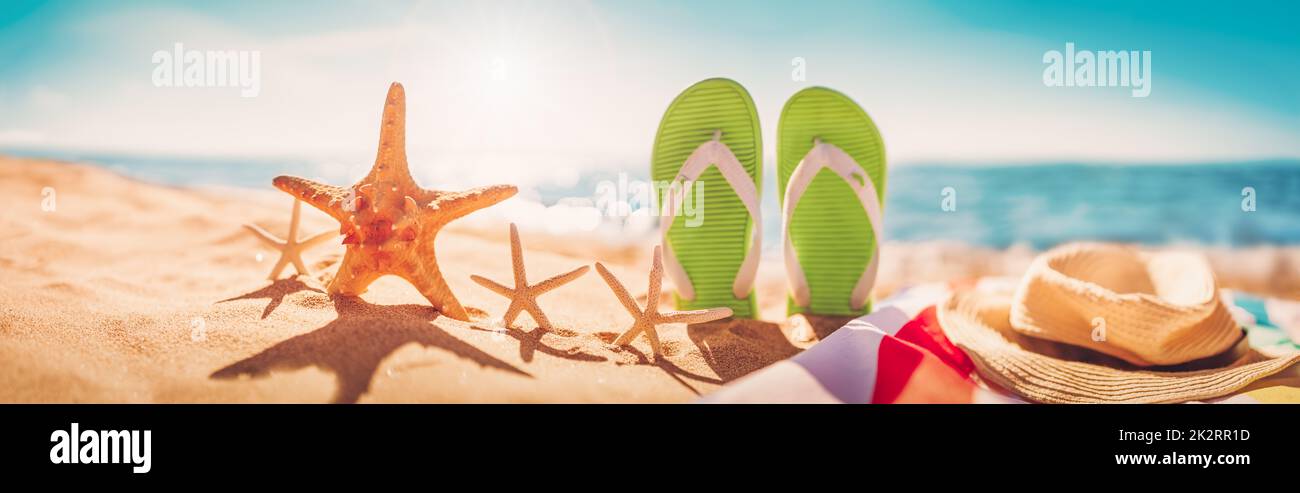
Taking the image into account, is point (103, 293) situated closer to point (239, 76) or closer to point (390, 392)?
point (239, 76)

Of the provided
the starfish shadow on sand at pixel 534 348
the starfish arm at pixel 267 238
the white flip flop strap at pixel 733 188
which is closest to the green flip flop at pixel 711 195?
the white flip flop strap at pixel 733 188

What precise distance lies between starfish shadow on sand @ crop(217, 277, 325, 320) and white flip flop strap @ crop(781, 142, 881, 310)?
239 cm

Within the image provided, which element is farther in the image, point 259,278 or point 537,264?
point 537,264

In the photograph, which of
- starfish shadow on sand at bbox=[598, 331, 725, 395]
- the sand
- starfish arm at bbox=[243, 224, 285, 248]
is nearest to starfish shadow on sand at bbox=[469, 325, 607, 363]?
the sand

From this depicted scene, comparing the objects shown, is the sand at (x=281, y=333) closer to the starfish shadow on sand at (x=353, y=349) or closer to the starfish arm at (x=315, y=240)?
the starfish shadow on sand at (x=353, y=349)

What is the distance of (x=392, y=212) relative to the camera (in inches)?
117

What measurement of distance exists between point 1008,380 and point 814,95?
6.96 ft

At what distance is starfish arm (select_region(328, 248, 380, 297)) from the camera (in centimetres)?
300

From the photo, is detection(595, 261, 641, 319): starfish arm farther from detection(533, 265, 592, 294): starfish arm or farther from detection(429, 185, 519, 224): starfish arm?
detection(429, 185, 519, 224): starfish arm

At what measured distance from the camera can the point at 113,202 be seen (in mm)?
5930

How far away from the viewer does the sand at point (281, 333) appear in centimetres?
205

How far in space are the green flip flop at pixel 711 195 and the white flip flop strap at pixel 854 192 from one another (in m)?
0.22

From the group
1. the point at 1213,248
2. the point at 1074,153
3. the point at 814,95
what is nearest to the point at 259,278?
the point at 814,95

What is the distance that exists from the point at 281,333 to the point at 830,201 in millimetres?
2833
